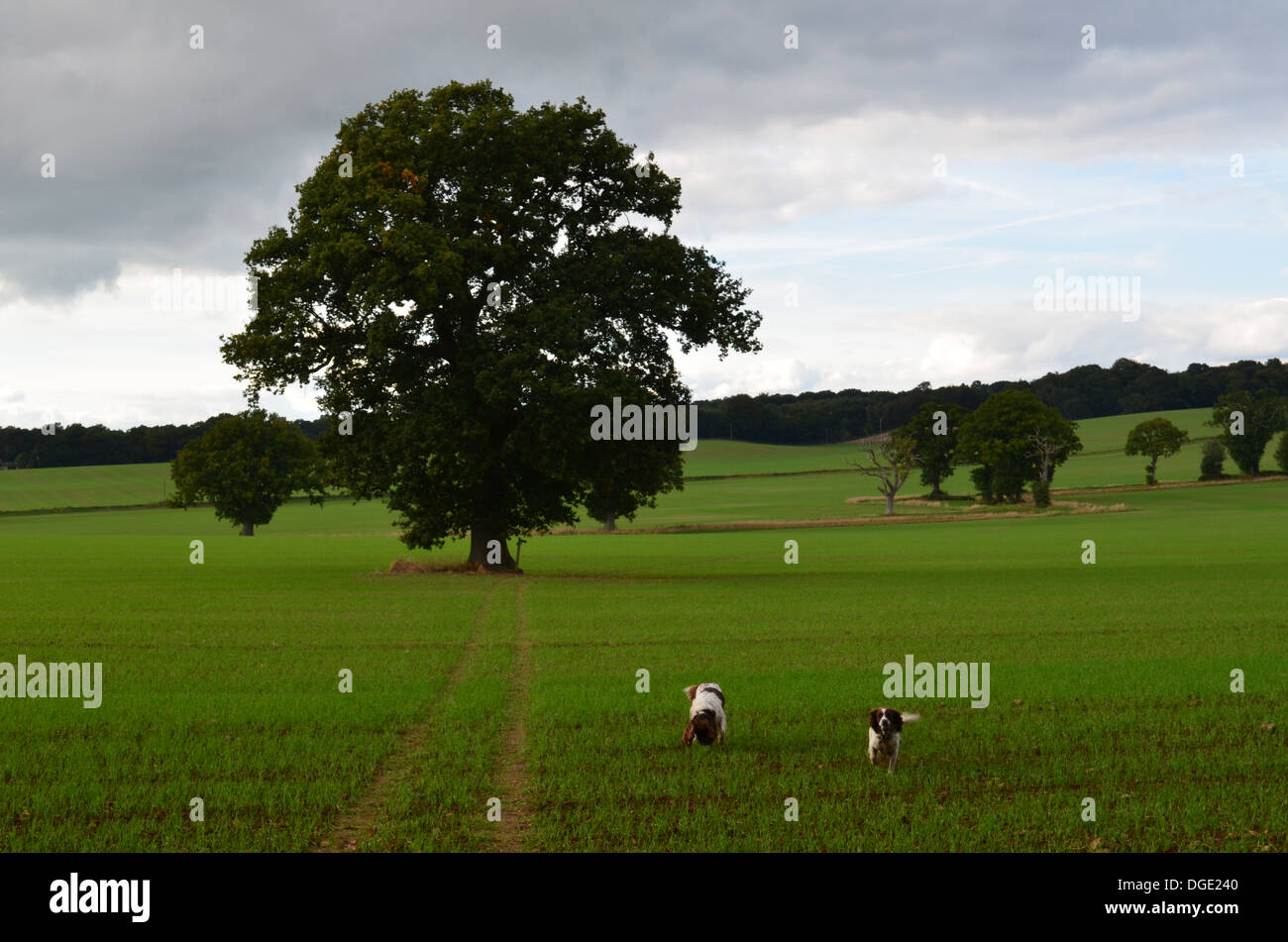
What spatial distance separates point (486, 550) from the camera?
46125mm

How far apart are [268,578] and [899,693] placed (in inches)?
1310

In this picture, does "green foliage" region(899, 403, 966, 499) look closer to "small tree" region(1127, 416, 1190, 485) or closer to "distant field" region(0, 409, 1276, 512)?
"distant field" region(0, 409, 1276, 512)

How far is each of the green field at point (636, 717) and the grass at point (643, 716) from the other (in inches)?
2.6

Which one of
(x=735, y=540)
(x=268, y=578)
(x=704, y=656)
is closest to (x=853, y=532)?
(x=735, y=540)

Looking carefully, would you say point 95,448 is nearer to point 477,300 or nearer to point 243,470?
point 243,470

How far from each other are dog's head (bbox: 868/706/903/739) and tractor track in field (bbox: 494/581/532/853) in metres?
3.79

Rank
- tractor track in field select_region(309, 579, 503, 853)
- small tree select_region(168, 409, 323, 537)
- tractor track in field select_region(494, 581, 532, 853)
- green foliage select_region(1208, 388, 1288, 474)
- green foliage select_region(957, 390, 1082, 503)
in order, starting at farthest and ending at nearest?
green foliage select_region(1208, 388, 1288, 474) < green foliage select_region(957, 390, 1082, 503) < small tree select_region(168, 409, 323, 537) < tractor track in field select_region(494, 581, 532, 853) < tractor track in field select_region(309, 579, 503, 853)

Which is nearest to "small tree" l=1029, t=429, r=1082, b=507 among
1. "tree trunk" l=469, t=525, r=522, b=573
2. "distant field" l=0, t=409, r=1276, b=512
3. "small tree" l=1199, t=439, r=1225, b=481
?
"distant field" l=0, t=409, r=1276, b=512

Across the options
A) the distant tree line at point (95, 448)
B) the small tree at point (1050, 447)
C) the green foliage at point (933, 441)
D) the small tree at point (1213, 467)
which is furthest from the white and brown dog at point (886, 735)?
the distant tree line at point (95, 448)

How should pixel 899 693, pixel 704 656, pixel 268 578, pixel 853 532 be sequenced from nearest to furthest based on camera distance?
pixel 899 693 → pixel 704 656 → pixel 268 578 → pixel 853 532

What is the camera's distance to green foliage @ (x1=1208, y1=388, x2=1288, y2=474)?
12456 centimetres
